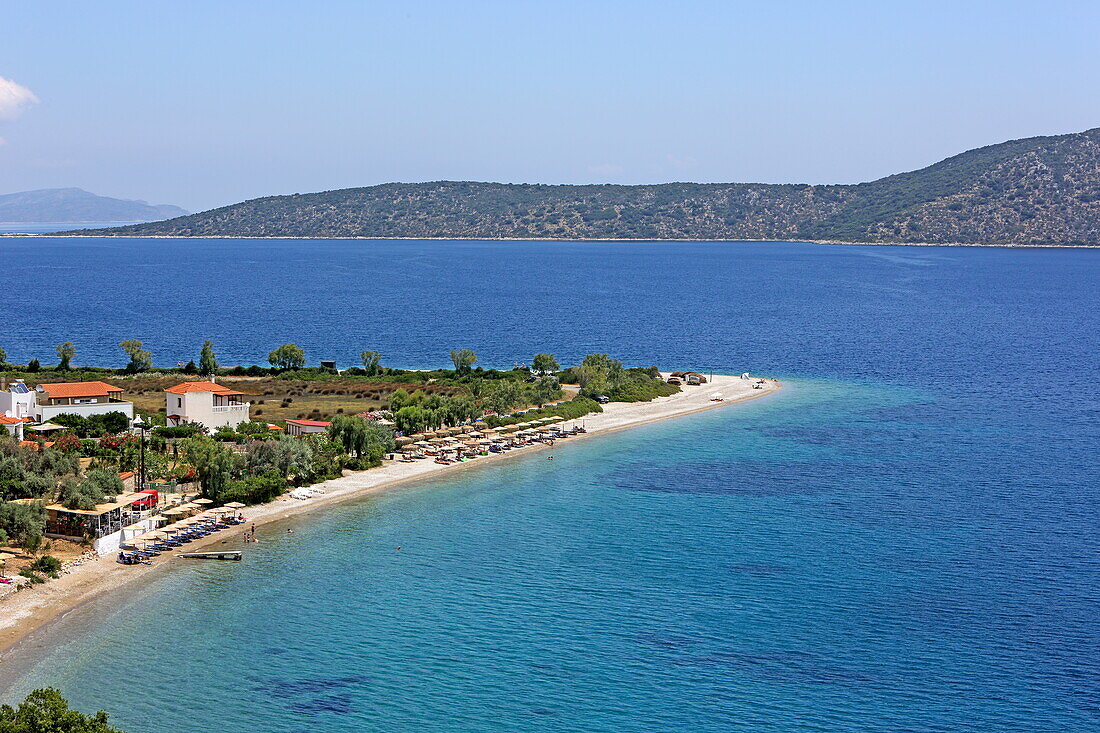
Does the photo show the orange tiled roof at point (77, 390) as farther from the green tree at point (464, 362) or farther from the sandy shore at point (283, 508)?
the green tree at point (464, 362)

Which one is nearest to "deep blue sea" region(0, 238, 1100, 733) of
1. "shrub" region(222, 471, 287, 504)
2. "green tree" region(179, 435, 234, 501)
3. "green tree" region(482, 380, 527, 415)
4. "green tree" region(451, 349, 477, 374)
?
"shrub" region(222, 471, 287, 504)

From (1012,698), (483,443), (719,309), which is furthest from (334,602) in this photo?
(719,309)

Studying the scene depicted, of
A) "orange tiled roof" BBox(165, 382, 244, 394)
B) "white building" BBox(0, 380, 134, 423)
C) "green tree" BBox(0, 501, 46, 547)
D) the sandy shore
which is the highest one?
"orange tiled roof" BBox(165, 382, 244, 394)

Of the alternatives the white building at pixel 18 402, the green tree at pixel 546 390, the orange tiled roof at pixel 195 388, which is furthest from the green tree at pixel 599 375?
the white building at pixel 18 402

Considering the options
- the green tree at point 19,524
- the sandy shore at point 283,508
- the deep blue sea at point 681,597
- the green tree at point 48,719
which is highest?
the green tree at point 19,524

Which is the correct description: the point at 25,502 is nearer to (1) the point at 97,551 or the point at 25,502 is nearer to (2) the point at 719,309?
(1) the point at 97,551


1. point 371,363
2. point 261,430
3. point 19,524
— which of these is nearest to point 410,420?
point 261,430

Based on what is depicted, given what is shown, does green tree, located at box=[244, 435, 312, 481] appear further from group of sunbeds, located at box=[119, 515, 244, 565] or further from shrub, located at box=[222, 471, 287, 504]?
group of sunbeds, located at box=[119, 515, 244, 565]
